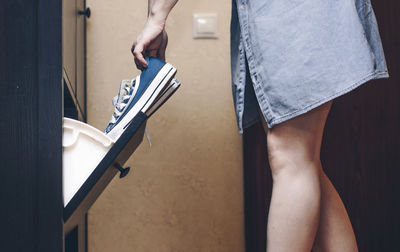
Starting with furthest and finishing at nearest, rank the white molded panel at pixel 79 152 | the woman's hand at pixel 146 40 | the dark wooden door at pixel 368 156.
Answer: the dark wooden door at pixel 368 156 < the woman's hand at pixel 146 40 < the white molded panel at pixel 79 152

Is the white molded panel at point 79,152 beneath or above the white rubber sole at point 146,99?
beneath

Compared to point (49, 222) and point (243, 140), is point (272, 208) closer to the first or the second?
point (49, 222)

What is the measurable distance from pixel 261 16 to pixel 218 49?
74cm

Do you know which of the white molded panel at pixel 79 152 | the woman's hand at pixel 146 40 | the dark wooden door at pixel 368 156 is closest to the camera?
the white molded panel at pixel 79 152

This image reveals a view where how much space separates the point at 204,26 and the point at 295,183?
919 millimetres

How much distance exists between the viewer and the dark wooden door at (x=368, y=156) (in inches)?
45.1

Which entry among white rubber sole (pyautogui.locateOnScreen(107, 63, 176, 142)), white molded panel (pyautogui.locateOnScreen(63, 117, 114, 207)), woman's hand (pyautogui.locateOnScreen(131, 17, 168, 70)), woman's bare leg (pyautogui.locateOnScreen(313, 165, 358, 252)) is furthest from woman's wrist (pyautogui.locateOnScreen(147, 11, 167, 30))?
woman's bare leg (pyautogui.locateOnScreen(313, 165, 358, 252))

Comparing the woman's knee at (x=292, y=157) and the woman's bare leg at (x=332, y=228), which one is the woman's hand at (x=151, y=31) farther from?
the woman's bare leg at (x=332, y=228)

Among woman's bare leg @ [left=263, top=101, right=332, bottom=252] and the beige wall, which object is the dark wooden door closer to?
the beige wall

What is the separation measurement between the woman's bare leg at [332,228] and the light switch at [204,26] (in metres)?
0.83

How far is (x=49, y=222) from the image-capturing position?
1.85 feet

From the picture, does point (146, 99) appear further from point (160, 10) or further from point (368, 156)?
point (368, 156)

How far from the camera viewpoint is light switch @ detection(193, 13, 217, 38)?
4.59ft

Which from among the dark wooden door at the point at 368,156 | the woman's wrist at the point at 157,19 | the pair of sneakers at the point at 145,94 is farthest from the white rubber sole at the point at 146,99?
the dark wooden door at the point at 368,156
